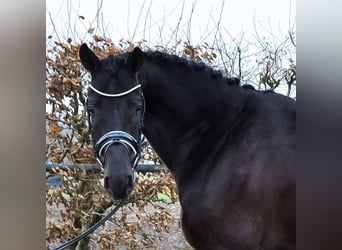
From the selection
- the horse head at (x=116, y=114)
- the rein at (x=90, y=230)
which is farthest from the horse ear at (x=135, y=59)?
the rein at (x=90, y=230)

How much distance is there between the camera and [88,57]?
2283 mm

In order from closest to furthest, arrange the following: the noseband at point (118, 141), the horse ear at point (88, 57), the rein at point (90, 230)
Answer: the noseband at point (118, 141) → the horse ear at point (88, 57) → the rein at point (90, 230)

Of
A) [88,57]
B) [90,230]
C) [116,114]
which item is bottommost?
[90,230]

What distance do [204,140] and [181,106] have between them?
0.66 feet

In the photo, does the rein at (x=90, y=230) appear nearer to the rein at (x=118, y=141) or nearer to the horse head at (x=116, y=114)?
the horse head at (x=116, y=114)

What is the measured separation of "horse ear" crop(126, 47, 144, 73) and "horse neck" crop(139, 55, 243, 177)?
6cm

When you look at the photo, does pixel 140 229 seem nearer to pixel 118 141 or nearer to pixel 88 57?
pixel 118 141

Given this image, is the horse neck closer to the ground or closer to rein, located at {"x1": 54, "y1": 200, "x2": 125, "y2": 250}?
the ground

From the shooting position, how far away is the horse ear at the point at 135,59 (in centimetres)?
224

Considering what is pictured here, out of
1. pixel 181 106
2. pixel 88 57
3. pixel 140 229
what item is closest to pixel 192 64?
pixel 181 106

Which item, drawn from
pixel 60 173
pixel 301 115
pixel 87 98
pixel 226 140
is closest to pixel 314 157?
pixel 301 115

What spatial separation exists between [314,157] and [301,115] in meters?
0.17

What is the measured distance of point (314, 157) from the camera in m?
1.81

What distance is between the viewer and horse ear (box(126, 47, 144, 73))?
7.34 feet
